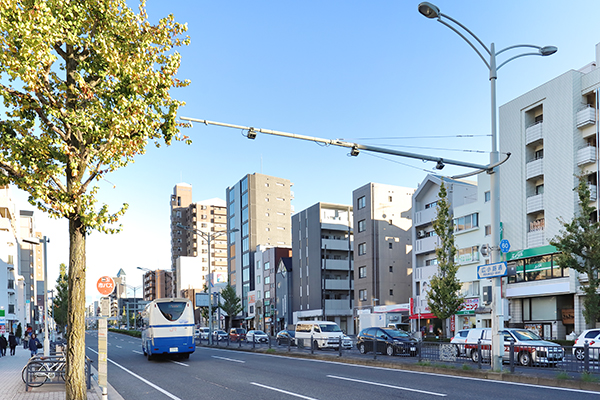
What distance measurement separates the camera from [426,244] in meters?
57.2

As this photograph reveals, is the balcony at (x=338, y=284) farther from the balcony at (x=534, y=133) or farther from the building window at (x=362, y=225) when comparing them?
the balcony at (x=534, y=133)

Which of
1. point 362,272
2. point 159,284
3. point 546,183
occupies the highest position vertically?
point 546,183

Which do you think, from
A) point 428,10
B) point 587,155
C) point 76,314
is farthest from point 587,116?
point 76,314

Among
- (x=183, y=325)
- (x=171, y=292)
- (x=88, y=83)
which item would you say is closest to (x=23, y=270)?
(x=171, y=292)

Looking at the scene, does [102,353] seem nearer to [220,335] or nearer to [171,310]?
[171,310]

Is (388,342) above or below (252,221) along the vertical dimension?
below

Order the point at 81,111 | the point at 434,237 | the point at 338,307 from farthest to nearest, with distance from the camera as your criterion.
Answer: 1. the point at 338,307
2. the point at 434,237
3. the point at 81,111

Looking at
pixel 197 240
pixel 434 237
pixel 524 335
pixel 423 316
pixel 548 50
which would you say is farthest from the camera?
pixel 197 240

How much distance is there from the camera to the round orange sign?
1201cm

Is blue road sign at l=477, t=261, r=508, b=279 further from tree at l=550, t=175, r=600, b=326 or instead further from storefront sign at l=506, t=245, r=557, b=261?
storefront sign at l=506, t=245, r=557, b=261

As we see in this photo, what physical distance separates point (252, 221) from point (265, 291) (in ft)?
51.1

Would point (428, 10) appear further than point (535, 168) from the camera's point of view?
No

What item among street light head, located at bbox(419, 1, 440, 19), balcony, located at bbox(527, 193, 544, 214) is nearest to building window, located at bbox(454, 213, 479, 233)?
balcony, located at bbox(527, 193, 544, 214)

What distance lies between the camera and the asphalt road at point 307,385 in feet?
44.7
